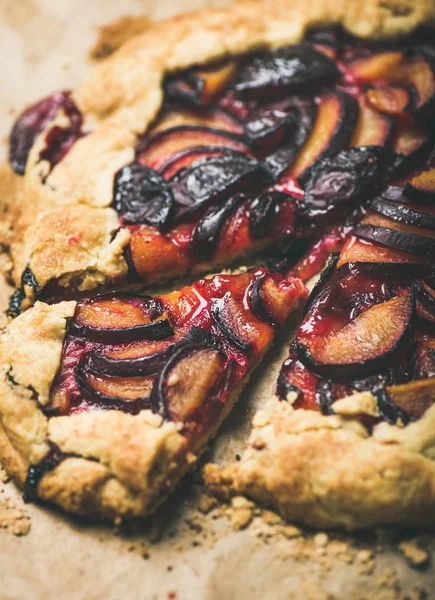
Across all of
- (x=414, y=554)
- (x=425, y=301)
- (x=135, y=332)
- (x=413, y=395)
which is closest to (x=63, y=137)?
(x=135, y=332)

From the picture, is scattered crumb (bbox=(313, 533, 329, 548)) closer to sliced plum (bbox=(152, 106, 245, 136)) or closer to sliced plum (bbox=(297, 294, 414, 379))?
sliced plum (bbox=(297, 294, 414, 379))

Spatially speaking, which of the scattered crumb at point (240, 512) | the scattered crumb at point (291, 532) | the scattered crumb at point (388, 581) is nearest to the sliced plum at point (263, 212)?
the scattered crumb at point (240, 512)

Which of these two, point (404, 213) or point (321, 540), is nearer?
point (321, 540)

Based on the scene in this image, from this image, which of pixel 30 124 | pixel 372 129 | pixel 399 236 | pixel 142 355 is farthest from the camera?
pixel 30 124

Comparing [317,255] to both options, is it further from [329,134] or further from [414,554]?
[414,554]

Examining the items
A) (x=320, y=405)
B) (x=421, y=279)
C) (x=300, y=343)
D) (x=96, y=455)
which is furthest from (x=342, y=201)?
(x=96, y=455)

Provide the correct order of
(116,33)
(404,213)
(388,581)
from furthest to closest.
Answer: (116,33) < (404,213) < (388,581)

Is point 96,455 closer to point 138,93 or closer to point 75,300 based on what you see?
point 75,300

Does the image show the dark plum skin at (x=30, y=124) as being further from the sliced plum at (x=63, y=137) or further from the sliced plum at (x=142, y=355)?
the sliced plum at (x=142, y=355)
